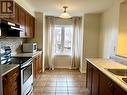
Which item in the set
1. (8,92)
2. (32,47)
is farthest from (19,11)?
(8,92)

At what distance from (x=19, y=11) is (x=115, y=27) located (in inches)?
99.3

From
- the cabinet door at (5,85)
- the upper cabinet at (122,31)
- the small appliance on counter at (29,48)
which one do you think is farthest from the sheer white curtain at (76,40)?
the cabinet door at (5,85)

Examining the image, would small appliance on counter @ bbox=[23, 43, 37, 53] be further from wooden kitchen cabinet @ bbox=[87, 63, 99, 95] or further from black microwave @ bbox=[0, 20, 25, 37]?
wooden kitchen cabinet @ bbox=[87, 63, 99, 95]

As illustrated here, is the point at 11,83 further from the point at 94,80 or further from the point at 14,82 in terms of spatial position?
the point at 94,80

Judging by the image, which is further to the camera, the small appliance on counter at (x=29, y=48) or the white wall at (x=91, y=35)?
the white wall at (x=91, y=35)

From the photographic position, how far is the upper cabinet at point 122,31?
380cm

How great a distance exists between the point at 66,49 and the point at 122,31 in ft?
12.2

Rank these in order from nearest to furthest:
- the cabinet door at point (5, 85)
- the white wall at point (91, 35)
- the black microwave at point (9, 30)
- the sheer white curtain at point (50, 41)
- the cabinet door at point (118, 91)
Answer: the cabinet door at point (118, 91), the cabinet door at point (5, 85), the black microwave at point (9, 30), the white wall at point (91, 35), the sheer white curtain at point (50, 41)

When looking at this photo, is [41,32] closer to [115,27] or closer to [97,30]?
[97,30]

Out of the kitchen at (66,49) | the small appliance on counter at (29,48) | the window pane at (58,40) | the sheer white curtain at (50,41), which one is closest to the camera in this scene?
the kitchen at (66,49)

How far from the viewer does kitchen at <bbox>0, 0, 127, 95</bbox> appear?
2.60 m

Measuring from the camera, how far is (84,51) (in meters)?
6.20

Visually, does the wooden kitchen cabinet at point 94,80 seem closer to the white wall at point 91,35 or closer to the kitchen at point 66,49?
the kitchen at point 66,49

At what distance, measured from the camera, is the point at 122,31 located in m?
Answer: 3.84
